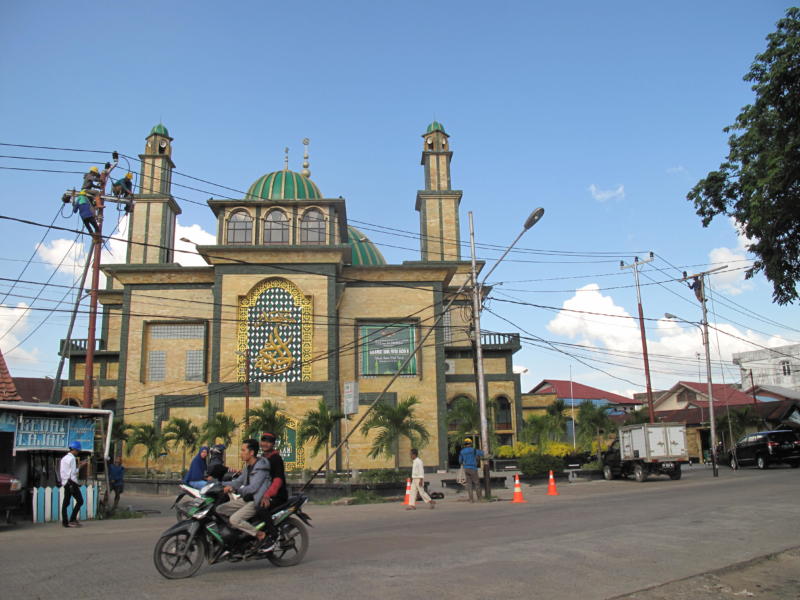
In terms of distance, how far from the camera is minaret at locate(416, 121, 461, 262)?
43.3 meters

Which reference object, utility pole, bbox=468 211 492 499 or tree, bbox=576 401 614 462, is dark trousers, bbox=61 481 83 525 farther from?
tree, bbox=576 401 614 462

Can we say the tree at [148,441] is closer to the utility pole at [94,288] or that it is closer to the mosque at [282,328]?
the mosque at [282,328]

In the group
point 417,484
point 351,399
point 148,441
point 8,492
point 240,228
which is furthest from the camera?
point 240,228

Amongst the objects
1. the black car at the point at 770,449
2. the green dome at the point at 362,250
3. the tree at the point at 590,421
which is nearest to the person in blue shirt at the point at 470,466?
the black car at the point at 770,449

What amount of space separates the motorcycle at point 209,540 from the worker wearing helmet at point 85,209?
1401cm

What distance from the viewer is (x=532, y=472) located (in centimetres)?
2673

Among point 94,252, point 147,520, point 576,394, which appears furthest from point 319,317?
point 576,394

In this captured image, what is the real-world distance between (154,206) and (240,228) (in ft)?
26.9

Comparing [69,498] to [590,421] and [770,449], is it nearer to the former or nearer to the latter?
[770,449]

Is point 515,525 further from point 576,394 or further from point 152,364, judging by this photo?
point 576,394

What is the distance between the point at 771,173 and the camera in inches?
499

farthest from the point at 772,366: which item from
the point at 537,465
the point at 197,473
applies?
the point at 197,473

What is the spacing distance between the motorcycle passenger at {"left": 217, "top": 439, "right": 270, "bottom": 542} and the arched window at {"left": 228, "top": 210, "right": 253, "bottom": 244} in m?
32.4

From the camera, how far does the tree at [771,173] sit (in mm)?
12609
